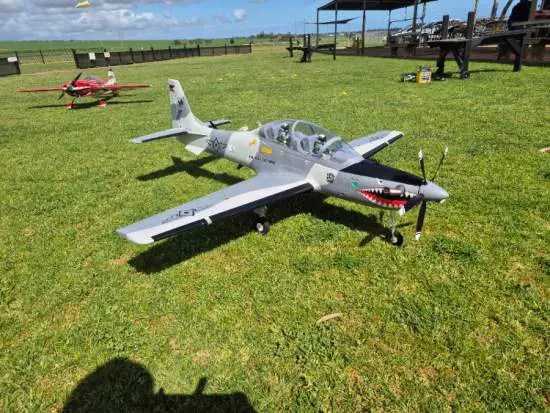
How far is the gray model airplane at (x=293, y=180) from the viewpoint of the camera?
6.64 meters

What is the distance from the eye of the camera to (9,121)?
21.6 metres

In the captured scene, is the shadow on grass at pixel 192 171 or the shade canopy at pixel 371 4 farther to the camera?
the shade canopy at pixel 371 4

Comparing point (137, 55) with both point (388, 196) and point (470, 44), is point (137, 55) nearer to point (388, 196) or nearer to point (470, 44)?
point (470, 44)

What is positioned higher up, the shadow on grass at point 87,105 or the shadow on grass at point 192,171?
the shadow on grass at point 87,105

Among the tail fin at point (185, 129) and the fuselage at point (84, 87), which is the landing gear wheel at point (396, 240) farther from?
the fuselage at point (84, 87)

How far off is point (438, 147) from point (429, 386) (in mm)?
10698

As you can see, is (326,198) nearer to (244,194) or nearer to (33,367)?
(244,194)

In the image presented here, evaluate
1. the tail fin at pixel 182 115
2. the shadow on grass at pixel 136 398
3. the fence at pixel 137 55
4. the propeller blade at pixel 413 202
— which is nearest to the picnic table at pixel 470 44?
the tail fin at pixel 182 115


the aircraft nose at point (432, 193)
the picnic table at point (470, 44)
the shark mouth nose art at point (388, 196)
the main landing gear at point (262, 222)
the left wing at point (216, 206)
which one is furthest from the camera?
the picnic table at point (470, 44)

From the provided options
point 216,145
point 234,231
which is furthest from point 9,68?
point 234,231

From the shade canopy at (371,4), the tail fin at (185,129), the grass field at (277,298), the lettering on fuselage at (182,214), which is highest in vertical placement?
the shade canopy at (371,4)

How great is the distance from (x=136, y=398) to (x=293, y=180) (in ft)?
18.4

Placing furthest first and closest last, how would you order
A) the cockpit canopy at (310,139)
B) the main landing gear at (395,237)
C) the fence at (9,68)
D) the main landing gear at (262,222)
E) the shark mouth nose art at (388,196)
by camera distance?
the fence at (9,68), the main landing gear at (262,222), the cockpit canopy at (310,139), the main landing gear at (395,237), the shark mouth nose art at (388,196)

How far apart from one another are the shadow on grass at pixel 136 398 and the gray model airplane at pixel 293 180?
222 centimetres
